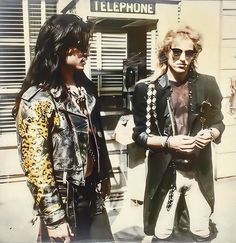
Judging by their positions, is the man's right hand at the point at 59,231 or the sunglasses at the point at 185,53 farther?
the sunglasses at the point at 185,53

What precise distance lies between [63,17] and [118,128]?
2.06 ft

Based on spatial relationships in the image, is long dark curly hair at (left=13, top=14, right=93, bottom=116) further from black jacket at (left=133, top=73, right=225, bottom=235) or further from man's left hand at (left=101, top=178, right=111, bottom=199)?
man's left hand at (left=101, top=178, right=111, bottom=199)

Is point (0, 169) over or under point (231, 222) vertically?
over

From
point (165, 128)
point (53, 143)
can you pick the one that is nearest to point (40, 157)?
point (53, 143)

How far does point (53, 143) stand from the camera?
1699 mm

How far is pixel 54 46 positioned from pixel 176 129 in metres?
0.75

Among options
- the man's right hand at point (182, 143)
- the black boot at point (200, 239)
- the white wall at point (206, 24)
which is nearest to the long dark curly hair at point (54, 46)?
the white wall at point (206, 24)

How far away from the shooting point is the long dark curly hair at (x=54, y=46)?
168 centimetres

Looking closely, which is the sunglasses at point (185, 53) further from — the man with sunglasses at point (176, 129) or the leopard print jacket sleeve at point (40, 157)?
the leopard print jacket sleeve at point (40, 157)

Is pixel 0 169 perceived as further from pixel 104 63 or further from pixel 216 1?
pixel 216 1

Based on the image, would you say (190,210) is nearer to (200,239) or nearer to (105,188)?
(200,239)

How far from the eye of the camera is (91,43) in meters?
1.78

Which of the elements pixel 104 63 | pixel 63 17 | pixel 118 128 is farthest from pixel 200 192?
pixel 63 17

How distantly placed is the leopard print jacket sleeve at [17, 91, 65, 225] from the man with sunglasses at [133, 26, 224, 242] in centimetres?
49
